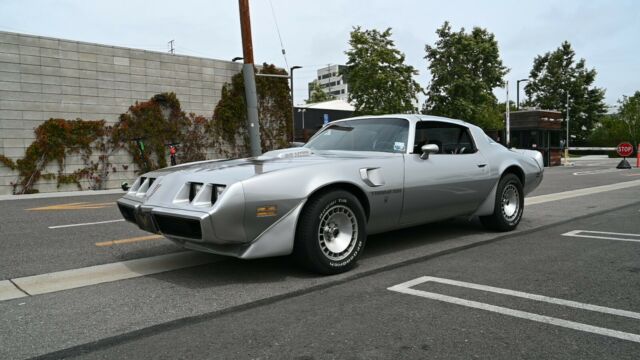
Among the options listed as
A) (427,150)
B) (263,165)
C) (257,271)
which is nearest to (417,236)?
(427,150)

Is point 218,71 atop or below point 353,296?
atop

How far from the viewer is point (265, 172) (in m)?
3.88

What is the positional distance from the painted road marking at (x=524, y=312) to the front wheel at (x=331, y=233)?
21.8 inches

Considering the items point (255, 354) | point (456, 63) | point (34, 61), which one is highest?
point (456, 63)

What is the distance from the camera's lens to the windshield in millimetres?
5062

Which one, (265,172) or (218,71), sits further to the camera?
(218,71)

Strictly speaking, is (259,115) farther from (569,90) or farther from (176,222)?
(569,90)

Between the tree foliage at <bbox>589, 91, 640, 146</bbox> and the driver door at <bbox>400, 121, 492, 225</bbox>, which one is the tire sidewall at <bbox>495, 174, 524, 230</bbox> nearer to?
the driver door at <bbox>400, 121, 492, 225</bbox>

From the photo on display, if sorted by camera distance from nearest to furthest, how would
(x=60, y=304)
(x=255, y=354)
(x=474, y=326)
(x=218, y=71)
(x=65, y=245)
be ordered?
(x=255, y=354) → (x=474, y=326) → (x=60, y=304) → (x=65, y=245) → (x=218, y=71)

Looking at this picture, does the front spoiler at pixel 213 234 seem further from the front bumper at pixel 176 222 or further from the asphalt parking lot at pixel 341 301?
the asphalt parking lot at pixel 341 301

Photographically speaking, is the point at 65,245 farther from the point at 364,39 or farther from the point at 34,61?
the point at 364,39

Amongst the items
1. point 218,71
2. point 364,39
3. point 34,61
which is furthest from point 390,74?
point 34,61

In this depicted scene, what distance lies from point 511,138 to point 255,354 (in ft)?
92.8

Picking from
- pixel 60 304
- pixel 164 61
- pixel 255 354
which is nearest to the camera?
pixel 255 354
